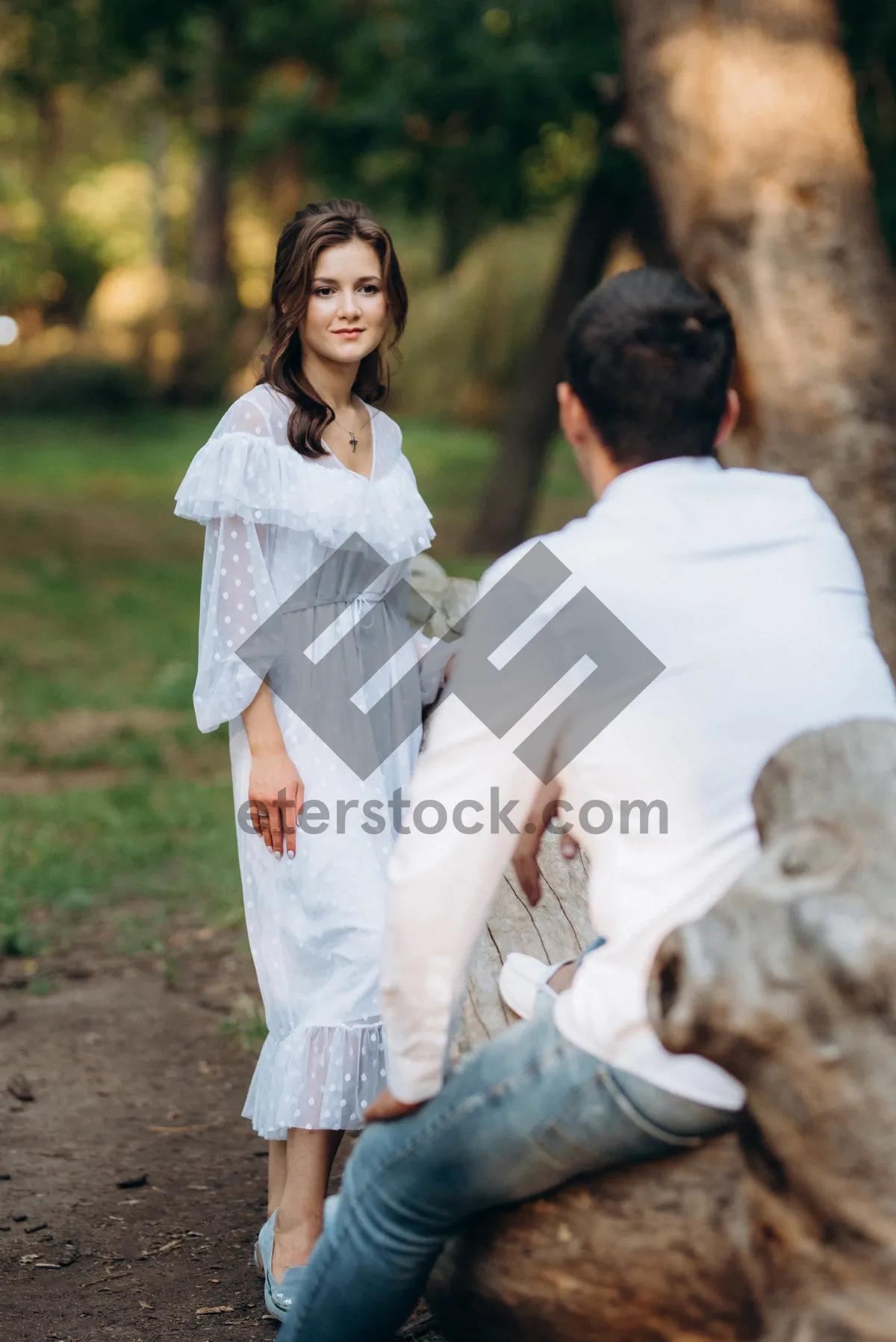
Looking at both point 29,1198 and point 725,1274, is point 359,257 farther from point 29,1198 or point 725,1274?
point 29,1198

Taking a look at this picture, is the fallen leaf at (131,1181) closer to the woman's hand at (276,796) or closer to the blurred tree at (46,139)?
the woman's hand at (276,796)

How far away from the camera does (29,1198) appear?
11.9 feet

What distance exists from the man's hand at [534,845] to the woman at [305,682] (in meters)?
0.68

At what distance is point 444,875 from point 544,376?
9.71 m

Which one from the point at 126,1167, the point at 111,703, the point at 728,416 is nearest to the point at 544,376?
the point at 111,703

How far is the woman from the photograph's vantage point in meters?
3.01

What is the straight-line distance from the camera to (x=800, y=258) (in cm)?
616

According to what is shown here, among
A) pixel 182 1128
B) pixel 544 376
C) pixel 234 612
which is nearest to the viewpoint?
pixel 234 612

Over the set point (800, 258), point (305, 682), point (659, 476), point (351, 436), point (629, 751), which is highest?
point (800, 258)

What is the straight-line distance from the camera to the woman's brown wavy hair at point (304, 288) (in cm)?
306

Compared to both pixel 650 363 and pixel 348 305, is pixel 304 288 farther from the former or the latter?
pixel 650 363

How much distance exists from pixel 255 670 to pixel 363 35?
993 centimetres

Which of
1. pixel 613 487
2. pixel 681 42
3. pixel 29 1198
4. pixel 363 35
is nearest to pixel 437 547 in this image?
pixel 363 35

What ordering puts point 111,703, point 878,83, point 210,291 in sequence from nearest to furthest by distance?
point 111,703
point 878,83
point 210,291
